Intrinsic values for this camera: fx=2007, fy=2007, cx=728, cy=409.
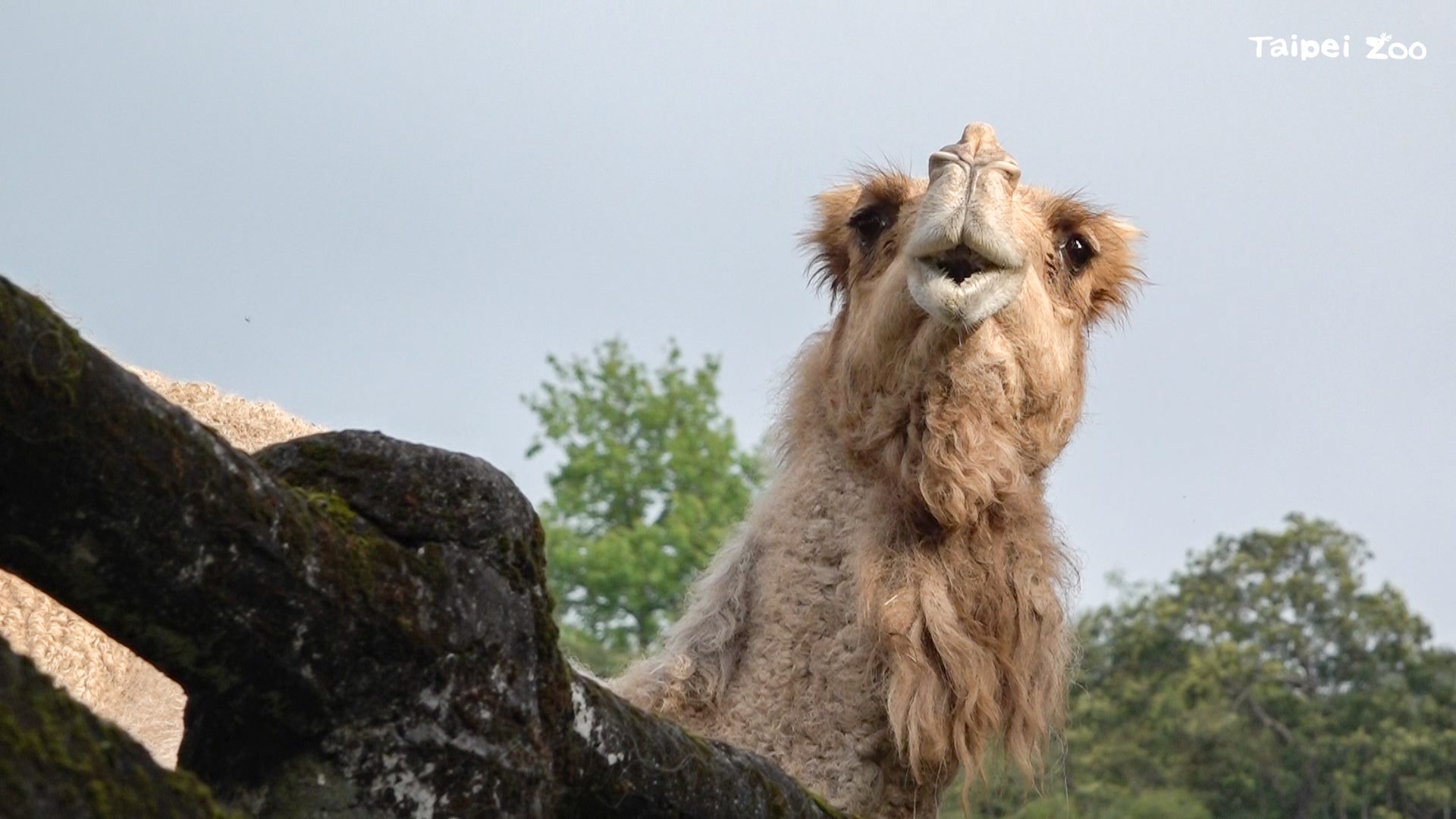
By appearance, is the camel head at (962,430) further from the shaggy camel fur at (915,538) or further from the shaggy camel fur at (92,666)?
the shaggy camel fur at (92,666)

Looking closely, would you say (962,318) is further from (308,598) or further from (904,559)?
(308,598)

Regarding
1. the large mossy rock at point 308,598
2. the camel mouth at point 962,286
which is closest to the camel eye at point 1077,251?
the camel mouth at point 962,286

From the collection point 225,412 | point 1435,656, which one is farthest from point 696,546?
point 225,412

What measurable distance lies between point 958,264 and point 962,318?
5.9 inches

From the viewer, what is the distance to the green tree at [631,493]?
111ft

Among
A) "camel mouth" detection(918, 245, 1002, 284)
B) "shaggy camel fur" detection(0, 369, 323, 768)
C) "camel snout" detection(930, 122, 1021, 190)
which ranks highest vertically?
"camel snout" detection(930, 122, 1021, 190)

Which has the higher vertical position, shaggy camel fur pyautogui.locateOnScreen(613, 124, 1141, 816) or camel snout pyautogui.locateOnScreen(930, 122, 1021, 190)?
camel snout pyautogui.locateOnScreen(930, 122, 1021, 190)

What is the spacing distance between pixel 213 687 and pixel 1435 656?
116ft

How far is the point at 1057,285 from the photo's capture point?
219 inches

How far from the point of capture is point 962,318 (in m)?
4.89

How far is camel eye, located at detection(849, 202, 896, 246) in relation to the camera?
220 inches

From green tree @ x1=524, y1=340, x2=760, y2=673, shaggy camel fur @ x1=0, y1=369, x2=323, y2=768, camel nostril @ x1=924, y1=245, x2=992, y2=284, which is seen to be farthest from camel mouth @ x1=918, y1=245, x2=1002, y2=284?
green tree @ x1=524, y1=340, x2=760, y2=673

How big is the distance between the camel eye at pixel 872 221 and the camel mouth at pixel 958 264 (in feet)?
2.04

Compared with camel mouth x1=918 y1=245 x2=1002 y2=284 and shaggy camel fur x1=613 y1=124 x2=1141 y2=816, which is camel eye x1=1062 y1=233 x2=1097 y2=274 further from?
camel mouth x1=918 y1=245 x2=1002 y2=284
